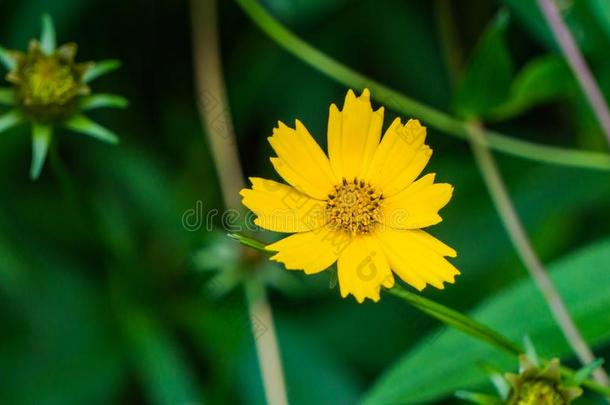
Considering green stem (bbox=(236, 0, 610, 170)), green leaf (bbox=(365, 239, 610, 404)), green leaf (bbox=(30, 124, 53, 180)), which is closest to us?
green leaf (bbox=(30, 124, 53, 180))

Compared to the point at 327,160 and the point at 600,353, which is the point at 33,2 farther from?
the point at 600,353

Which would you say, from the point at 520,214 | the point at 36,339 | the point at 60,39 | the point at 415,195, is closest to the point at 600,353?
the point at 520,214

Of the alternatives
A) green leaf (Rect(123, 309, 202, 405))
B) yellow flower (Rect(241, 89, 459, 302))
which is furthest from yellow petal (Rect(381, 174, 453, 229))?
green leaf (Rect(123, 309, 202, 405))

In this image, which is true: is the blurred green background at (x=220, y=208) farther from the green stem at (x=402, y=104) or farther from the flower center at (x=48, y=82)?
the flower center at (x=48, y=82)

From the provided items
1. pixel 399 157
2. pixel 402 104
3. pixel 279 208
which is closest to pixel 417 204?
pixel 399 157

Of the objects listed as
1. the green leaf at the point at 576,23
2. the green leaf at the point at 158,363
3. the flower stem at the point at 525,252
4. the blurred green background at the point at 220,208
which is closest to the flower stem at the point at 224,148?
the blurred green background at the point at 220,208

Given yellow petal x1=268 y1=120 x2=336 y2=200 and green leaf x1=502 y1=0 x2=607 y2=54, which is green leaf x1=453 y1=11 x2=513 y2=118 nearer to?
green leaf x1=502 y1=0 x2=607 y2=54

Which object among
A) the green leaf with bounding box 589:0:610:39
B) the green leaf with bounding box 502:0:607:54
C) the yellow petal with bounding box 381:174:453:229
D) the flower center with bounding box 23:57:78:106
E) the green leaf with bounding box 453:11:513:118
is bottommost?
the yellow petal with bounding box 381:174:453:229
